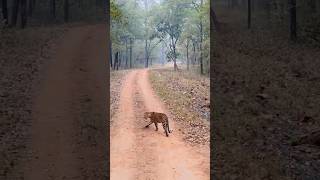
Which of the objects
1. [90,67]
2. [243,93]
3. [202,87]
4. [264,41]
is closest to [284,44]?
[264,41]

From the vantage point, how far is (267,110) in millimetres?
16172

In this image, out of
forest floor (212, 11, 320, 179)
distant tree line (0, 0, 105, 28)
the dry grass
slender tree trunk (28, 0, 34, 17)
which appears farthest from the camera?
distant tree line (0, 0, 105, 28)

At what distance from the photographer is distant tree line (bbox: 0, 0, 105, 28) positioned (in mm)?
35406

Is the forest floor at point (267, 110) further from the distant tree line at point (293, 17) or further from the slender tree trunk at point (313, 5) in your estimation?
the slender tree trunk at point (313, 5)

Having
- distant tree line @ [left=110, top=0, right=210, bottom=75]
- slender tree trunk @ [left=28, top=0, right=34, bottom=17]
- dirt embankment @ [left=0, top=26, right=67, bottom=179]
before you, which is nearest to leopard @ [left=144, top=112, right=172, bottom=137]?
dirt embankment @ [left=0, top=26, right=67, bottom=179]

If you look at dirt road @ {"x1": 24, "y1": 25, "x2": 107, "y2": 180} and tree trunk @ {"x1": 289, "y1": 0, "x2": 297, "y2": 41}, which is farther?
tree trunk @ {"x1": 289, "y1": 0, "x2": 297, "y2": 41}

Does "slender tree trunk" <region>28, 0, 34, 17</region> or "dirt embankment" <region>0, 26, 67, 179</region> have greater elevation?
"slender tree trunk" <region>28, 0, 34, 17</region>

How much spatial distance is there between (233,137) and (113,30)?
87.3 feet

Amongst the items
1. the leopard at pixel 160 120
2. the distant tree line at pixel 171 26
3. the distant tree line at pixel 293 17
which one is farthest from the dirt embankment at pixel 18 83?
the distant tree line at pixel 293 17

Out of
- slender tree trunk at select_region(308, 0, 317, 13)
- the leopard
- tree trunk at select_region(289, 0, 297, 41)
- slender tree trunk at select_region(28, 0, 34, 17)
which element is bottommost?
the leopard

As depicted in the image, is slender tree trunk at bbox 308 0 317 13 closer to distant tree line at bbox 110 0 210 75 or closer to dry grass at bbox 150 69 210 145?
distant tree line at bbox 110 0 210 75

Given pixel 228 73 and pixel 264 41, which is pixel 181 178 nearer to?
pixel 228 73

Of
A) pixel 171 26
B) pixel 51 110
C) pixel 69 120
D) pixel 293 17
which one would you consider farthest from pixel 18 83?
pixel 171 26

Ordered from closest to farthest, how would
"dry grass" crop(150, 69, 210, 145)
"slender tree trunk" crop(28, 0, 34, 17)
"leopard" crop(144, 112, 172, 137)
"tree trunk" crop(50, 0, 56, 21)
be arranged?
"leopard" crop(144, 112, 172, 137) < "dry grass" crop(150, 69, 210, 145) < "slender tree trunk" crop(28, 0, 34, 17) < "tree trunk" crop(50, 0, 56, 21)
